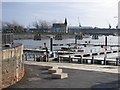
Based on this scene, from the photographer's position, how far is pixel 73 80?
76.8ft

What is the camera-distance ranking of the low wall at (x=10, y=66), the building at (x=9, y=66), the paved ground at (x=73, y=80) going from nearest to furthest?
the building at (x=9, y=66)
the low wall at (x=10, y=66)
the paved ground at (x=73, y=80)

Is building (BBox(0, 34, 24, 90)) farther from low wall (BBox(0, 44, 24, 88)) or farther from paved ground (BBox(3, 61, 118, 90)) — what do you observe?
paved ground (BBox(3, 61, 118, 90))

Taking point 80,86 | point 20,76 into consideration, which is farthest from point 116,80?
point 20,76

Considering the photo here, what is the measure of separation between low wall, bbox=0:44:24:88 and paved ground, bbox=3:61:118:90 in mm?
427

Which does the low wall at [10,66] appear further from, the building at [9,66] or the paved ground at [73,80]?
the paved ground at [73,80]

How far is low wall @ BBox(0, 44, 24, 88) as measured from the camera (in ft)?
65.4

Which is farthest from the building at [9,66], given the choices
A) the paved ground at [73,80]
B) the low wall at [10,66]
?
the paved ground at [73,80]

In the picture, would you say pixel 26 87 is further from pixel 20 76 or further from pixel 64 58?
pixel 64 58

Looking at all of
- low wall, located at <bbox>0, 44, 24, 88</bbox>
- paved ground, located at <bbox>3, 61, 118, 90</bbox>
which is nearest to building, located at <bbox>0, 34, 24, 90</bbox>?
low wall, located at <bbox>0, 44, 24, 88</bbox>

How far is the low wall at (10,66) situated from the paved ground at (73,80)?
43 cm

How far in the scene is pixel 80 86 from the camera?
20922 millimetres

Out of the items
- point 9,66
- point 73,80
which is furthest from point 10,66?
point 73,80

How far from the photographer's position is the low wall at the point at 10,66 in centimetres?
1992

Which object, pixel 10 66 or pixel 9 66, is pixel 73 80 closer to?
pixel 10 66
